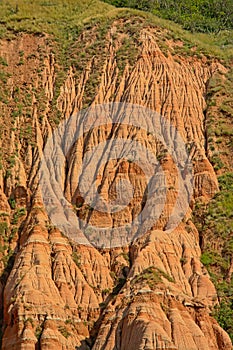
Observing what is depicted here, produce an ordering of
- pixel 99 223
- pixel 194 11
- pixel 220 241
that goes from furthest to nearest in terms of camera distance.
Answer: pixel 194 11, pixel 220 241, pixel 99 223

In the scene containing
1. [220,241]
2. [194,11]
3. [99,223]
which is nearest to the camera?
[99,223]

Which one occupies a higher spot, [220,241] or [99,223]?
[99,223]

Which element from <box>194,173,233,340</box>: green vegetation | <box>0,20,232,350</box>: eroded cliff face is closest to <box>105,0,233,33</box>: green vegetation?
<box>0,20,232,350</box>: eroded cliff face

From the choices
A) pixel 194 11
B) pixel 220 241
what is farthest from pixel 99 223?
pixel 194 11

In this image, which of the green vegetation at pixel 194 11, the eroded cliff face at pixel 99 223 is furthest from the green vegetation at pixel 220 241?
the green vegetation at pixel 194 11

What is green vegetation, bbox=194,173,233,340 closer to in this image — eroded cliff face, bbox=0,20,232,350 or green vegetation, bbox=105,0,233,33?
eroded cliff face, bbox=0,20,232,350

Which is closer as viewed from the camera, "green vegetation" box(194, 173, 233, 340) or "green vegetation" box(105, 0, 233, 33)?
"green vegetation" box(194, 173, 233, 340)

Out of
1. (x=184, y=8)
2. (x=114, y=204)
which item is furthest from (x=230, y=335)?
(x=184, y=8)

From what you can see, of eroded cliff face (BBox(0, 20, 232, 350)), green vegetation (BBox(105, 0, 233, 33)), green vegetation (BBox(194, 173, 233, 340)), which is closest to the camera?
eroded cliff face (BBox(0, 20, 232, 350))

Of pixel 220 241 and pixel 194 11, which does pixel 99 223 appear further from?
pixel 194 11

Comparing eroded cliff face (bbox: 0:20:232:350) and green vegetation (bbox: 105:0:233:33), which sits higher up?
green vegetation (bbox: 105:0:233:33)
